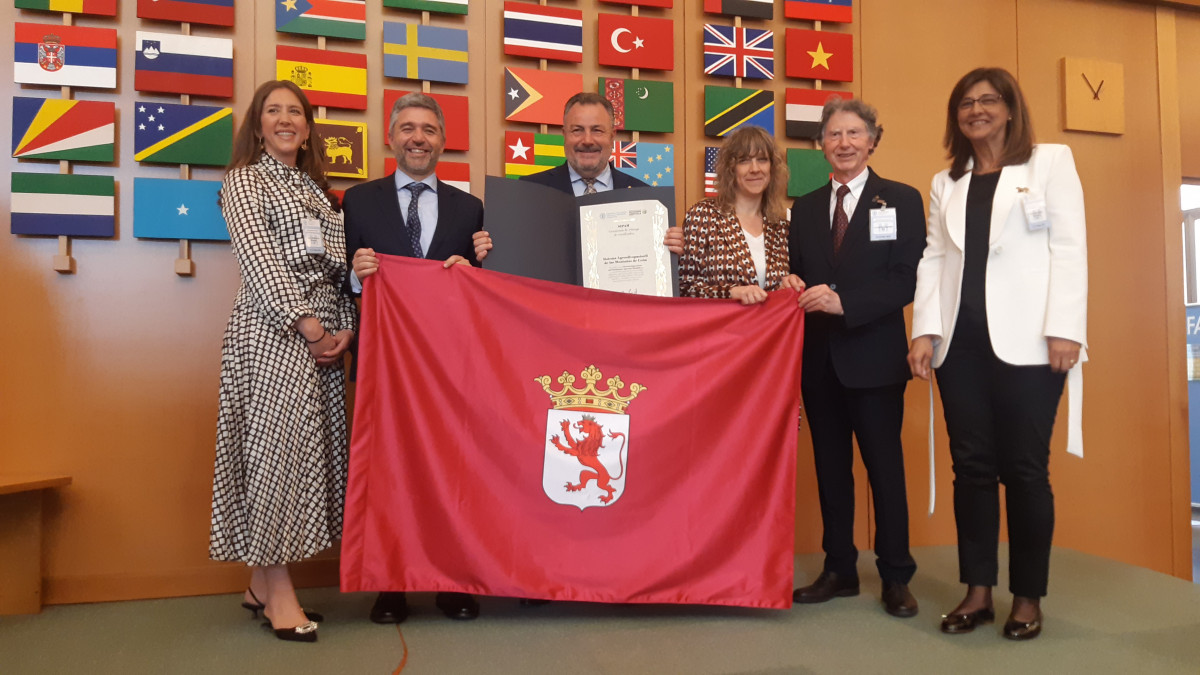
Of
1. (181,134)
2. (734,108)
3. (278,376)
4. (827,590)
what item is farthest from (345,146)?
(827,590)

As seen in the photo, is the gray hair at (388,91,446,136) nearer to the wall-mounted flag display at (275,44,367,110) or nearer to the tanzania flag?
the wall-mounted flag display at (275,44,367,110)

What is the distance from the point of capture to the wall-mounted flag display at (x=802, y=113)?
3.92 meters

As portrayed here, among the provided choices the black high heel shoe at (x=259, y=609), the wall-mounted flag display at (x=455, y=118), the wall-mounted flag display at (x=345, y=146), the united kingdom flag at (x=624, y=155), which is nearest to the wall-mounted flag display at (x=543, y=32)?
the wall-mounted flag display at (x=455, y=118)

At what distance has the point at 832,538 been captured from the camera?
293 cm

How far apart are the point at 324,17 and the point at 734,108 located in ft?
6.13

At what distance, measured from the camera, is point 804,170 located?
3.92 m

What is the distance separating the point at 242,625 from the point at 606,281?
166cm

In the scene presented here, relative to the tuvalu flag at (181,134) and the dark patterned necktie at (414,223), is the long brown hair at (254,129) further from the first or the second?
the tuvalu flag at (181,134)

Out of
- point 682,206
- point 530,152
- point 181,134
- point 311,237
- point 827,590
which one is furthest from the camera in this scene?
point 682,206

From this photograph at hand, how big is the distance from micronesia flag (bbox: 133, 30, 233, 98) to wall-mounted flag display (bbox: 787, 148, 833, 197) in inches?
98.8

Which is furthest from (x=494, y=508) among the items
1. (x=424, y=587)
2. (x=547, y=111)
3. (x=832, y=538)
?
(x=547, y=111)

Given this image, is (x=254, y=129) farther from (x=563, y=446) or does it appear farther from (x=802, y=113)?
(x=802, y=113)

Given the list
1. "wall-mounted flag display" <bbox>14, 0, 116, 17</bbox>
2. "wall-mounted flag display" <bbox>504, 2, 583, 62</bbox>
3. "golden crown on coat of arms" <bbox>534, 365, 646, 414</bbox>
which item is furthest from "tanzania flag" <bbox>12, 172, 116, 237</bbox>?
"golden crown on coat of arms" <bbox>534, 365, 646, 414</bbox>

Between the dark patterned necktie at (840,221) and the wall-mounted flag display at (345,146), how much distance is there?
1922mm
